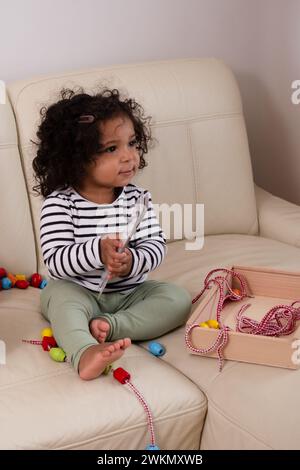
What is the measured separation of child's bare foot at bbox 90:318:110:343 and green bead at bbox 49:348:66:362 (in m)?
0.10

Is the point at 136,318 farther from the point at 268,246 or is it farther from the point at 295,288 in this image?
the point at 268,246

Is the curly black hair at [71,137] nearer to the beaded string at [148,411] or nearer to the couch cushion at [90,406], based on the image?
the couch cushion at [90,406]

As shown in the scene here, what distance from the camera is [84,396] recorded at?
1.39m

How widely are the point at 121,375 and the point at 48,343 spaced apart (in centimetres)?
20

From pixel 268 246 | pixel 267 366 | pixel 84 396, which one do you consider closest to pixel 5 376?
pixel 84 396

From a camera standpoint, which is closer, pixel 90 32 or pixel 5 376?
pixel 5 376

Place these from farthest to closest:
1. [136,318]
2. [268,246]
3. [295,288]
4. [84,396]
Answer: [268,246] → [295,288] → [136,318] → [84,396]

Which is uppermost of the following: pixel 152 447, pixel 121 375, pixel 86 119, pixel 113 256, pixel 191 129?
pixel 86 119

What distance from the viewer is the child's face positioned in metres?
1.71

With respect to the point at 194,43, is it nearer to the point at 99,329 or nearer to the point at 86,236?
the point at 86,236

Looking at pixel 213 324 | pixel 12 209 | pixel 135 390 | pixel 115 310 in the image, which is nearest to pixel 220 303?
pixel 213 324

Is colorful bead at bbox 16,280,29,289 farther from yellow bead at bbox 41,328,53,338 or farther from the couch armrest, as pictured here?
the couch armrest

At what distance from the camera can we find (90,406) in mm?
1364

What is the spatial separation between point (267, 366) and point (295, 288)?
33 centimetres
